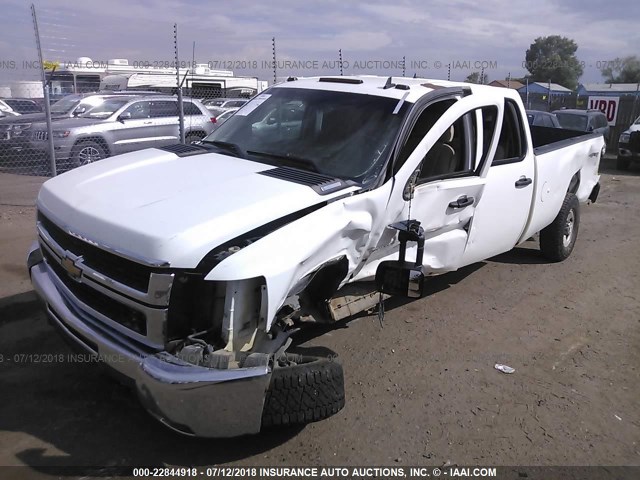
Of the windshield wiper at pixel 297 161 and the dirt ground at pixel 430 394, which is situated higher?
the windshield wiper at pixel 297 161

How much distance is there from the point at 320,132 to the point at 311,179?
83 cm

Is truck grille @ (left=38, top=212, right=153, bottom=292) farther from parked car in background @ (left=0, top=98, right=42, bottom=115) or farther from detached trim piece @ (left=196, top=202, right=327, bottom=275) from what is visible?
parked car in background @ (left=0, top=98, right=42, bottom=115)

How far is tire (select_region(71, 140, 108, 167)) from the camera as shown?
1119 centimetres

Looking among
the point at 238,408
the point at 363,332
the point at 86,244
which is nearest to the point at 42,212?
the point at 86,244

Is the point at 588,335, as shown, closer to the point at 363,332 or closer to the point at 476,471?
the point at 363,332

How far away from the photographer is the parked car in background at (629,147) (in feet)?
50.0

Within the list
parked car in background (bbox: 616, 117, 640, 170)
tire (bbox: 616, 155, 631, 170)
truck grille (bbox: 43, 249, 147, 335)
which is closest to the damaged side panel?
truck grille (bbox: 43, 249, 147, 335)

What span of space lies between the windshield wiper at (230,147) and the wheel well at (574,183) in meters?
4.30

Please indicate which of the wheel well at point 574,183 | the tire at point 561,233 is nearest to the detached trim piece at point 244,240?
the tire at point 561,233

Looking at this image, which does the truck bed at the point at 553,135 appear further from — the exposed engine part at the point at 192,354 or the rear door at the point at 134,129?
the rear door at the point at 134,129

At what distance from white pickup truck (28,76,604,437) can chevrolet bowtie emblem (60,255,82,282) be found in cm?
2

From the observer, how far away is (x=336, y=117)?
4.21 meters

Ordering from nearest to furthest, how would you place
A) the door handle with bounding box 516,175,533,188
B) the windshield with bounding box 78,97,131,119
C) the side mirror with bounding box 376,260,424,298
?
the side mirror with bounding box 376,260,424,298, the door handle with bounding box 516,175,533,188, the windshield with bounding box 78,97,131,119

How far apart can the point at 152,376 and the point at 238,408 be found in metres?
0.43
